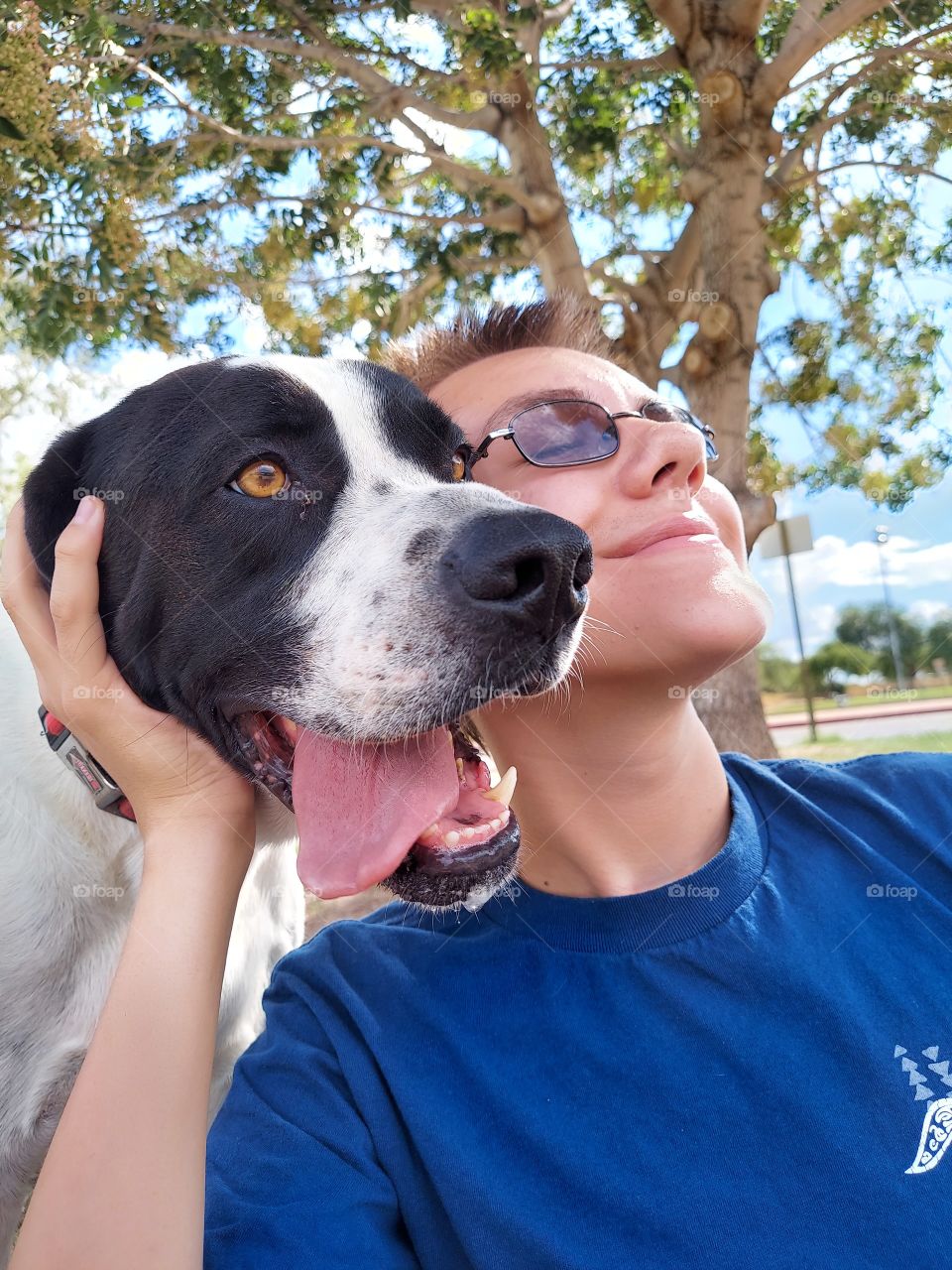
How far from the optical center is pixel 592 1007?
1.42 metres

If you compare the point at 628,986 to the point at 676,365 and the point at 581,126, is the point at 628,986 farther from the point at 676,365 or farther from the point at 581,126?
the point at 581,126

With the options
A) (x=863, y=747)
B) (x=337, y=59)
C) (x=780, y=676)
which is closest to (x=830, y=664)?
(x=780, y=676)

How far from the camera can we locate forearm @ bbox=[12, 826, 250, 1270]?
3.81 feet

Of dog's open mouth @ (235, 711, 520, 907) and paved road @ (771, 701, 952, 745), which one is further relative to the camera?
paved road @ (771, 701, 952, 745)

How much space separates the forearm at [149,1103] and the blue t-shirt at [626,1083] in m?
0.11

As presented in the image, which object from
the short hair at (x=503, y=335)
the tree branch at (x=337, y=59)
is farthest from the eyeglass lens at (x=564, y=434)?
the tree branch at (x=337, y=59)

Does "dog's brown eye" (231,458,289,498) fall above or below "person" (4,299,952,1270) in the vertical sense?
above

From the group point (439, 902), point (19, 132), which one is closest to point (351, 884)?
point (439, 902)

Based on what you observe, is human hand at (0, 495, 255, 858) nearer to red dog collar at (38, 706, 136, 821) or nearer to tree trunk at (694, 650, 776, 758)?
red dog collar at (38, 706, 136, 821)

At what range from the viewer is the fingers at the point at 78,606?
1707 mm

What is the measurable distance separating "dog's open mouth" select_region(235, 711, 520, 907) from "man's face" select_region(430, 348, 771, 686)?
29 cm

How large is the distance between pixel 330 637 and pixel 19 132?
2.71 m

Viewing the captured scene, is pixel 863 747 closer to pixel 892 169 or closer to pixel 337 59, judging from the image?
pixel 892 169

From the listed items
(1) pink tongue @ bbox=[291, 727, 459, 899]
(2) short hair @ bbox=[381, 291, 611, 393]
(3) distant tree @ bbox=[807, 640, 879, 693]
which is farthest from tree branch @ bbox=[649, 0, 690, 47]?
(3) distant tree @ bbox=[807, 640, 879, 693]
